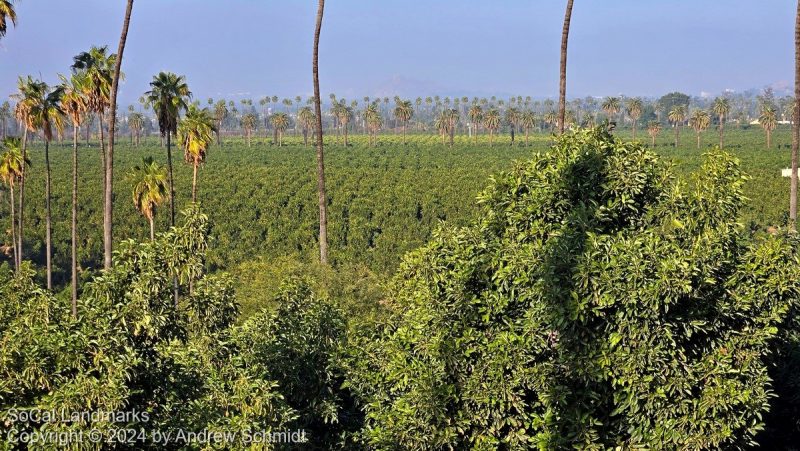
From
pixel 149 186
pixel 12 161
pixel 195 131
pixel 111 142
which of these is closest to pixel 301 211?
pixel 12 161

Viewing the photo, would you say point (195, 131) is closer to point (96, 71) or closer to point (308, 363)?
point (96, 71)

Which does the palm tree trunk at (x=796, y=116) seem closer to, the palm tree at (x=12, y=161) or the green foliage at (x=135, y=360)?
the green foliage at (x=135, y=360)

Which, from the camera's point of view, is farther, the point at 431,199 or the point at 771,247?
the point at 431,199

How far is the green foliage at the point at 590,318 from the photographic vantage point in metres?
9.93

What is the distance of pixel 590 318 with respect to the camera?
1012 cm

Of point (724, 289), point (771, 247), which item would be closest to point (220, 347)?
point (724, 289)

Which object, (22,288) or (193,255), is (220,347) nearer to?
(193,255)

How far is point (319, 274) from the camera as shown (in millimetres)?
23047

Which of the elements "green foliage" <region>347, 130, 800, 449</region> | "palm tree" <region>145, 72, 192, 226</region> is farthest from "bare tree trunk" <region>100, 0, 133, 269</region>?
"green foliage" <region>347, 130, 800, 449</region>

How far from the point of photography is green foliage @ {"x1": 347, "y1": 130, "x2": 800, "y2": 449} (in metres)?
9.93

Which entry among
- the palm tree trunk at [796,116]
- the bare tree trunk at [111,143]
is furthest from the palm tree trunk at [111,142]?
the palm tree trunk at [796,116]

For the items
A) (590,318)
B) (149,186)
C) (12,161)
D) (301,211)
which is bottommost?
(301,211)

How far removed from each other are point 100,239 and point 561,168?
4308cm

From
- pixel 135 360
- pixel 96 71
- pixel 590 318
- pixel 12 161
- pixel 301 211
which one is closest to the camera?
pixel 135 360
